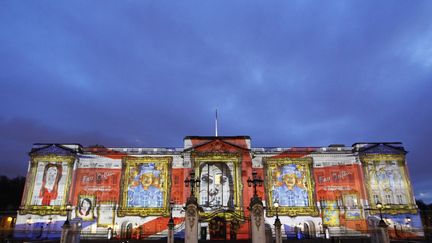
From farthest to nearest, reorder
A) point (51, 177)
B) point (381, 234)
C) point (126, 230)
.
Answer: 1. point (51, 177)
2. point (126, 230)
3. point (381, 234)

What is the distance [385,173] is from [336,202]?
9515 millimetres

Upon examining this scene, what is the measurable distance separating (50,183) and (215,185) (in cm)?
2577

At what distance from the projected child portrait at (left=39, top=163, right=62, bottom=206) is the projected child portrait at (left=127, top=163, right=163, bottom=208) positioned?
1113cm

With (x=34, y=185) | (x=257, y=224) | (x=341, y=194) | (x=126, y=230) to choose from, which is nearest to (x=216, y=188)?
(x=126, y=230)

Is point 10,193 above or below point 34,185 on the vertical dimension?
above

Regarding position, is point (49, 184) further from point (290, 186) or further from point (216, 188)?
point (290, 186)

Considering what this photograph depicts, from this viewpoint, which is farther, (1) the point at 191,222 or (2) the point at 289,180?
(2) the point at 289,180

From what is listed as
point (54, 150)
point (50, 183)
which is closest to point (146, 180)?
point (50, 183)

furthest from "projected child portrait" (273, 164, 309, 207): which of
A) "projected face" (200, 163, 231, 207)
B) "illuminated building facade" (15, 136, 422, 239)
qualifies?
"projected face" (200, 163, 231, 207)

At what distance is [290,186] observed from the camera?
48.2 metres

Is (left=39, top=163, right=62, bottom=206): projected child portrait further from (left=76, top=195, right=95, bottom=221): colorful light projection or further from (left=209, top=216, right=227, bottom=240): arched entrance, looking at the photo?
(left=209, top=216, right=227, bottom=240): arched entrance

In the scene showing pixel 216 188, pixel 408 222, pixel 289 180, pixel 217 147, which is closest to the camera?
pixel 408 222

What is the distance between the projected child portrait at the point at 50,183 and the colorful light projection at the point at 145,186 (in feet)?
32.9

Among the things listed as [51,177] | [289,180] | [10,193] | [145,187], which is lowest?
[145,187]
